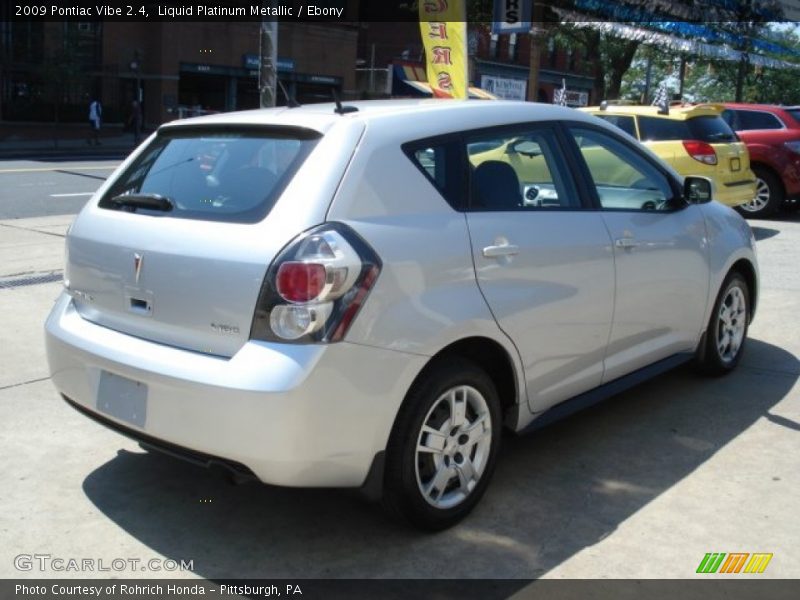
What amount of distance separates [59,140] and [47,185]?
19.0 metres

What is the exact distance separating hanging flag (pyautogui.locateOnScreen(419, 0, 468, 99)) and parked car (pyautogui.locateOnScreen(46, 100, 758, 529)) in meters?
7.57

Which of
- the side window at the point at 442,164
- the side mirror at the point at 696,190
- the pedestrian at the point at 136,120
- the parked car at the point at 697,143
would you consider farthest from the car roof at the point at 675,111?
the pedestrian at the point at 136,120

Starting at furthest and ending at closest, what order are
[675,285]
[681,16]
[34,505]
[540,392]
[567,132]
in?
[681,16]
[675,285]
[567,132]
[540,392]
[34,505]

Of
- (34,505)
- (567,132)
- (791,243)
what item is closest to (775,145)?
(791,243)

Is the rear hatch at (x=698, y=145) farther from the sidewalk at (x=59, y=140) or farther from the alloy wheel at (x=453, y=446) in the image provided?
the sidewalk at (x=59, y=140)

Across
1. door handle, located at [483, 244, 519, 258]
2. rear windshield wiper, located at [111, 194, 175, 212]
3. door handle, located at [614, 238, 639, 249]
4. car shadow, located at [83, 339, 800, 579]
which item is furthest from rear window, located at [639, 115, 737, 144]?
rear windshield wiper, located at [111, 194, 175, 212]

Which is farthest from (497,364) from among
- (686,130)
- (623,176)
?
(686,130)

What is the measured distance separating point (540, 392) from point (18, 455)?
97.4 inches

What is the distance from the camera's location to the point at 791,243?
10.9 metres

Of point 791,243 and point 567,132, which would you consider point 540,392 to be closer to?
point 567,132

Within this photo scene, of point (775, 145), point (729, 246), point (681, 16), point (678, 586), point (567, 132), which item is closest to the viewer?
point (678, 586)

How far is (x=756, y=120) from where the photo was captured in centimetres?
1360

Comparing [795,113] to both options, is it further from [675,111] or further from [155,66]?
[155,66]

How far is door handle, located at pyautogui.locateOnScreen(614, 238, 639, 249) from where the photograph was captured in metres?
4.23
